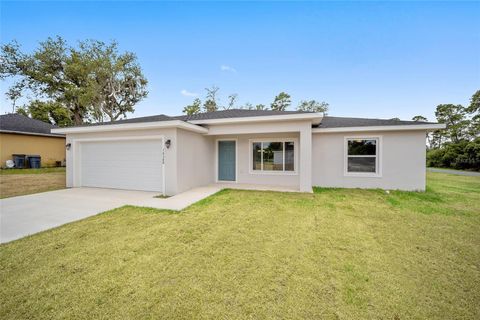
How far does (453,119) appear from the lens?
1073 inches

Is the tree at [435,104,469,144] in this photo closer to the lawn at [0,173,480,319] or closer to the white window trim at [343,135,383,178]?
the white window trim at [343,135,383,178]

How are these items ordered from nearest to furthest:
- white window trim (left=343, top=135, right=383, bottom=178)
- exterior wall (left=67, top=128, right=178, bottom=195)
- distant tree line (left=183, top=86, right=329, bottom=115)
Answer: exterior wall (left=67, top=128, right=178, bottom=195) < white window trim (left=343, top=135, right=383, bottom=178) < distant tree line (left=183, top=86, right=329, bottom=115)

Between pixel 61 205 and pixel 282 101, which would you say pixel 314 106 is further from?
pixel 61 205

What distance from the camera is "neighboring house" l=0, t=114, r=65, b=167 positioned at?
14.5 metres

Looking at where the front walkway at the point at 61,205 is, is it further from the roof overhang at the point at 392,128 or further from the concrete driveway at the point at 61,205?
the roof overhang at the point at 392,128

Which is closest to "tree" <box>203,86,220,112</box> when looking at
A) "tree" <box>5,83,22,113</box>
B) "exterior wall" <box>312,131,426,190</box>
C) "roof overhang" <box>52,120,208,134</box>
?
"roof overhang" <box>52,120,208,134</box>

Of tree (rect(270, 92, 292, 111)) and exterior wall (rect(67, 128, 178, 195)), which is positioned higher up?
tree (rect(270, 92, 292, 111))

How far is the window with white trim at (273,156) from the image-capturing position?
30.9 ft

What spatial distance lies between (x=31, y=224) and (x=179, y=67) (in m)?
13.5

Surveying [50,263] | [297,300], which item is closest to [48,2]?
[50,263]

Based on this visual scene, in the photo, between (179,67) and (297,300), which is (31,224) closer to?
(297,300)

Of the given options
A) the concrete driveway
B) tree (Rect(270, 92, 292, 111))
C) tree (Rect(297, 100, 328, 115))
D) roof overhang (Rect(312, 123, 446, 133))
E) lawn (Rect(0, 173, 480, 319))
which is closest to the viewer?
lawn (Rect(0, 173, 480, 319))

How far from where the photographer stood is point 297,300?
2.15 meters

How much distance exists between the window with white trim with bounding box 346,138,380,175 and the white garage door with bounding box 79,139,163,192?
816 centimetres
